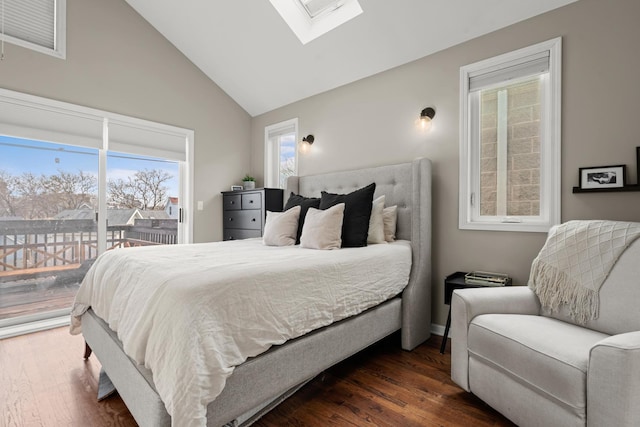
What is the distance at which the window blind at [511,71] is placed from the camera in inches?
88.5

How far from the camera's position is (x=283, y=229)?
268cm

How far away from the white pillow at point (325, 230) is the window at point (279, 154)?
184cm

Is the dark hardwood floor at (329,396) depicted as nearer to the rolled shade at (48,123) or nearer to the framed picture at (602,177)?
the framed picture at (602,177)

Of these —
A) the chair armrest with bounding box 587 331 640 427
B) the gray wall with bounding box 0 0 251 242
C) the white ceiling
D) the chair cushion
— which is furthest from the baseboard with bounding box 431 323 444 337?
the gray wall with bounding box 0 0 251 242

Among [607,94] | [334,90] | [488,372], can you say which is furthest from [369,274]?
[334,90]

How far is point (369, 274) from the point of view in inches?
79.7

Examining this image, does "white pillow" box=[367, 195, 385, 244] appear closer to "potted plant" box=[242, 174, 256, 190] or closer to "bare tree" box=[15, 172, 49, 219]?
"potted plant" box=[242, 174, 256, 190]

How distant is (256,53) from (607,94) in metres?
3.09

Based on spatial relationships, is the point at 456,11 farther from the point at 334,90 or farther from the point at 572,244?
the point at 572,244

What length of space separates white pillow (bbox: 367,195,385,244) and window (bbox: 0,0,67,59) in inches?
127

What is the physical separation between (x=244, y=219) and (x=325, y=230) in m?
1.93

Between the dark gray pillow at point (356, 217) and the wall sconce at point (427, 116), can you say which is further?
the wall sconce at point (427, 116)

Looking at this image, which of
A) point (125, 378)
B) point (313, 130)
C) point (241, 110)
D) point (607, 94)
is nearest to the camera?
point (125, 378)

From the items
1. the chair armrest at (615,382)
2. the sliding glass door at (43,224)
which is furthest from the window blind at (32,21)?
the chair armrest at (615,382)
